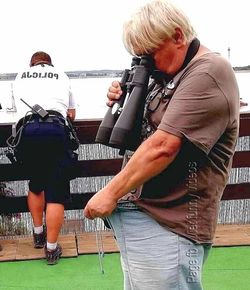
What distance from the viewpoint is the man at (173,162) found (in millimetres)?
1397

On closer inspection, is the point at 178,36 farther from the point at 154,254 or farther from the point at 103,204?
the point at 154,254

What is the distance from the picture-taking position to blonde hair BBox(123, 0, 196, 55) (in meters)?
1.40

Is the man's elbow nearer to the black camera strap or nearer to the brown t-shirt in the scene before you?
the brown t-shirt

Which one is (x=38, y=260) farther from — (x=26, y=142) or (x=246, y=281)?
(x=246, y=281)

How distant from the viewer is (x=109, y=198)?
1458 mm

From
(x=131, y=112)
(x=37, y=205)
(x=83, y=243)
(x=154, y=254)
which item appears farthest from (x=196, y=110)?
(x=83, y=243)

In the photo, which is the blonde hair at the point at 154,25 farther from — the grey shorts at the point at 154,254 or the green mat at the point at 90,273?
the green mat at the point at 90,273

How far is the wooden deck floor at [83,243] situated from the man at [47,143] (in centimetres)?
15

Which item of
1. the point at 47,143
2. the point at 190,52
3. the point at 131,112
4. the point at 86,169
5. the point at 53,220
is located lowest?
the point at 53,220

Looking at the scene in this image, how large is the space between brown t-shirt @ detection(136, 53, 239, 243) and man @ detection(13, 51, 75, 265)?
1812mm

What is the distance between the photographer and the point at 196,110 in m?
1.39

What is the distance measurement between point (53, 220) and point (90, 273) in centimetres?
41

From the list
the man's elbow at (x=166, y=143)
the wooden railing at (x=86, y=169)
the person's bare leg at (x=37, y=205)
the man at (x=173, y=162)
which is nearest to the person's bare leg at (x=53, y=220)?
the person's bare leg at (x=37, y=205)

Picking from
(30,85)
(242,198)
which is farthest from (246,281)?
(30,85)
